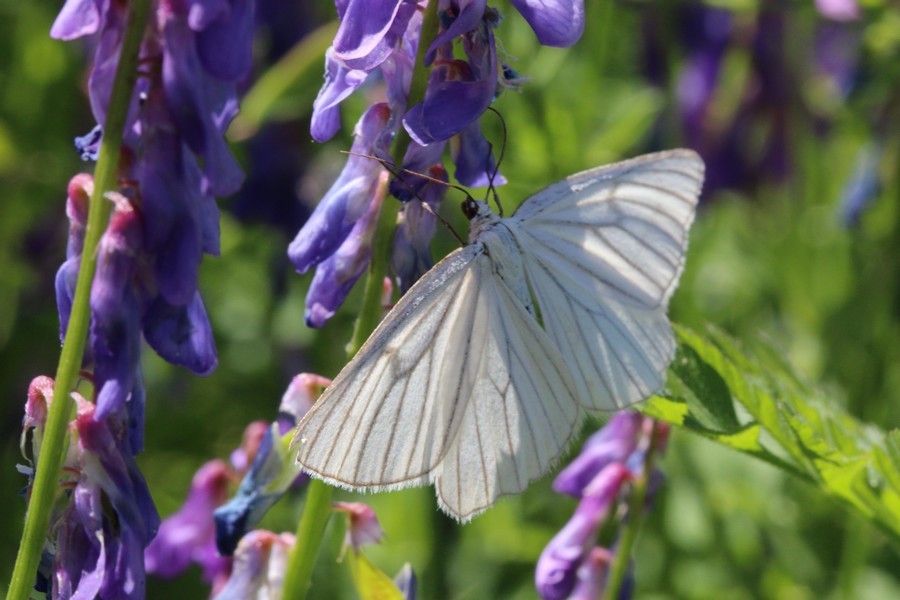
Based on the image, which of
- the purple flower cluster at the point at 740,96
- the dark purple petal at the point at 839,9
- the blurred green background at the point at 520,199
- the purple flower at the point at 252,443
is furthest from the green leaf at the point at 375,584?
the purple flower cluster at the point at 740,96

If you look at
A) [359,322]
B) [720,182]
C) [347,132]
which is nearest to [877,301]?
[347,132]

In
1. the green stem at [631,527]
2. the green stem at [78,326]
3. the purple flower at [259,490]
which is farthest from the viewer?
the green stem at [631,527]

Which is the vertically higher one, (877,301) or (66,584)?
(66,584)

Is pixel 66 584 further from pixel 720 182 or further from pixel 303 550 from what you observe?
pixel 720 182

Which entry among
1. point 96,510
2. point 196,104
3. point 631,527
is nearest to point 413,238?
point 196,104

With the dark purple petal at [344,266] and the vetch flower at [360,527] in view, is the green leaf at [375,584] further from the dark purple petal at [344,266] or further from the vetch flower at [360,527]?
the dark purple petal at [344,266]

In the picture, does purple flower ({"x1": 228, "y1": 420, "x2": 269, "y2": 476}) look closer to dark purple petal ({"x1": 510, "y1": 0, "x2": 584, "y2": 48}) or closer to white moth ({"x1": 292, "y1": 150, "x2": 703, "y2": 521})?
white moth ({"x1": 292, "y1": 150, "x2": 703, "y2": 521})
